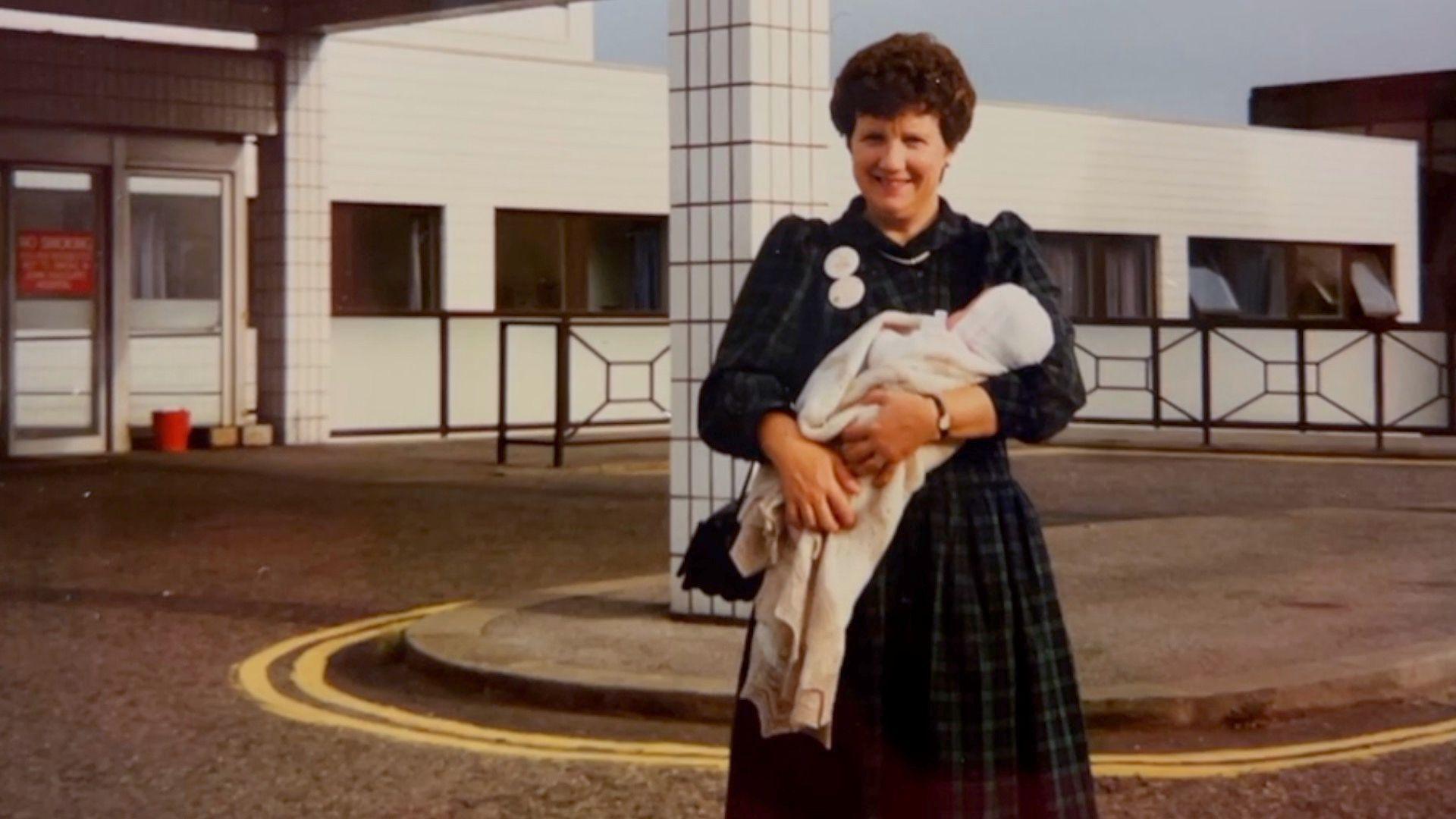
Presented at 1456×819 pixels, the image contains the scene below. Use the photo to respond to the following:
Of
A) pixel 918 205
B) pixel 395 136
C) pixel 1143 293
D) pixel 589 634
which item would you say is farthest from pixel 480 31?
pixel 918 205

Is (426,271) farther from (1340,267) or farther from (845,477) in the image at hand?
(845,477)

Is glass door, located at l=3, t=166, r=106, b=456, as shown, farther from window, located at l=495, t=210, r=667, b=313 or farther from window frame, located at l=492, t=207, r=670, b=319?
window, located at l=495, t=210, r=667, b=313

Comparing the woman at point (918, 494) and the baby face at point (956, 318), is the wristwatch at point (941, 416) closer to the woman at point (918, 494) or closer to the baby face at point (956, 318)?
the woman at point (918, 494)

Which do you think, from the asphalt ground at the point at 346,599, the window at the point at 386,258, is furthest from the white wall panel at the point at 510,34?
the asphalt ground at the point at 346,599

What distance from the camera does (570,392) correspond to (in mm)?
21234

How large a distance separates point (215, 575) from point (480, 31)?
15.7 meters

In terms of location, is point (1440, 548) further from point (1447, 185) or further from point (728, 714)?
point (1447, 185)

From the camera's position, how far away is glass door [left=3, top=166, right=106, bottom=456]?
64.2 ft

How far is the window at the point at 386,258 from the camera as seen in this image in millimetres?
23078

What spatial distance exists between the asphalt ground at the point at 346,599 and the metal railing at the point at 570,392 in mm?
356

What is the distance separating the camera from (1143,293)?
32.2 m

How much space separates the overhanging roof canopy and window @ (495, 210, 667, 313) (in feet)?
12.8

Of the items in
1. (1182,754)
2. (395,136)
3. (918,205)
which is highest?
(395,136)

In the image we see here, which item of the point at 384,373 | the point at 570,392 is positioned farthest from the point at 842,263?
the point at 384,373
